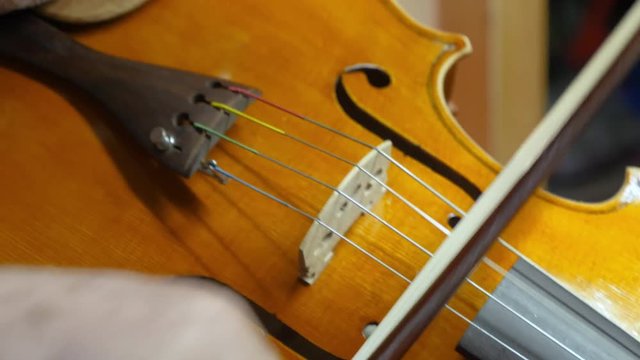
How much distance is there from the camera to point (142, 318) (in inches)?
12.1

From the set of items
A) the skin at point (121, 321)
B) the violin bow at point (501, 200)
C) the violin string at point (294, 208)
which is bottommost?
the violin string at point (294, 208)

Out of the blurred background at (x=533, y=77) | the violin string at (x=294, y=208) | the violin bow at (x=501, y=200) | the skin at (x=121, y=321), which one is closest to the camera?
the skin at (x=121, y=321)

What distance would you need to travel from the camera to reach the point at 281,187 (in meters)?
0.62

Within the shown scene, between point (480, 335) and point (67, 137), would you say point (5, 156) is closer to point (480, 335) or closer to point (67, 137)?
point (67, 137)

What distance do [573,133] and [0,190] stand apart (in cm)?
51

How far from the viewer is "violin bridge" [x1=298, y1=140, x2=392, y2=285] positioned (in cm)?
56

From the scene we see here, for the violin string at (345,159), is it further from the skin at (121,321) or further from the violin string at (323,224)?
the skin at (121,321)

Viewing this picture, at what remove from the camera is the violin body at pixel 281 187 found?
0.57 m

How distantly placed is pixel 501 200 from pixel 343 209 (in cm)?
15

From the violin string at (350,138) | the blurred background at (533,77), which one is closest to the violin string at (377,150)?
the violin string at (350,138)

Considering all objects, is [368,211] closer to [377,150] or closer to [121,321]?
[377,150]

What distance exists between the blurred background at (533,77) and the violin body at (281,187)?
409 mm

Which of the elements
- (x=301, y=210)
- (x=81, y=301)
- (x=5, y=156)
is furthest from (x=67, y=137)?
(x=81, y=301)

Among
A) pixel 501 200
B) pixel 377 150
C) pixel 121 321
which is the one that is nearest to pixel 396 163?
pixel 377 150
